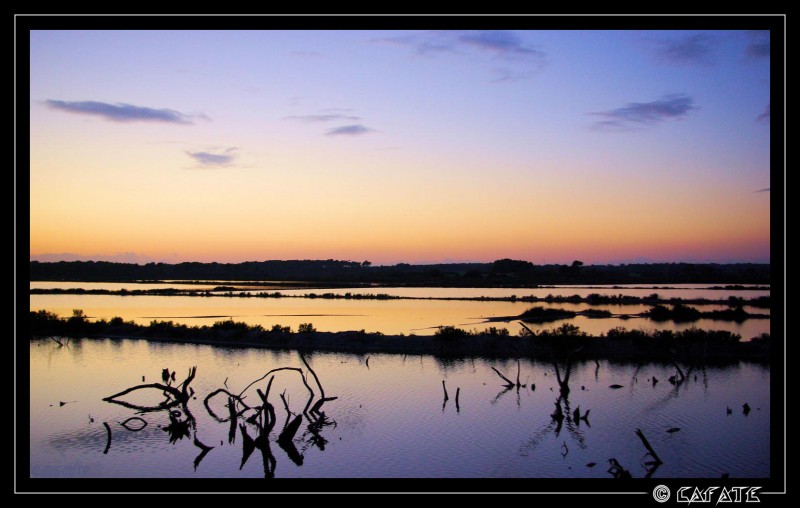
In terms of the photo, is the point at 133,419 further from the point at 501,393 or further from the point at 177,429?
the point at 501,393

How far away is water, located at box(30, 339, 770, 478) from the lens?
10242mm

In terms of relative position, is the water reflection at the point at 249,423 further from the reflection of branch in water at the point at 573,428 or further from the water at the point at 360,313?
the water at the point at 360,313

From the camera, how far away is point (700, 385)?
54.0ft

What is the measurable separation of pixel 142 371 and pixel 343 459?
34.4 feet

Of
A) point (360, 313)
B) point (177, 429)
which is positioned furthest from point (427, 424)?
point (360, 313)

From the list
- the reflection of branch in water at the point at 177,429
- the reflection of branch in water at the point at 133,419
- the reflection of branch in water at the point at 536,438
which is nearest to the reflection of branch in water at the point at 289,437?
the reflection of branch in water at the point at 177,429

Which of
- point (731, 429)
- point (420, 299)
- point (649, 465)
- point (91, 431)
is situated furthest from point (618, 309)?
point (91, 431)

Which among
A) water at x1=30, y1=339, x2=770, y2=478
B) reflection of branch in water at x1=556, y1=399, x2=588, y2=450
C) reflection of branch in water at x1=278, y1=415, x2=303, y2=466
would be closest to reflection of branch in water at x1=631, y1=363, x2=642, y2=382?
water at x1=30, y1=339, x2=770, y2=478

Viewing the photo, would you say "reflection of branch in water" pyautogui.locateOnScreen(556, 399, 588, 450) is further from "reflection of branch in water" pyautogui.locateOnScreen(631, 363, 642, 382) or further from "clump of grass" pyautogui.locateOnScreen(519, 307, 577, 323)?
"clump of grass" pyautogui.locateOnScreen(519, 307, 577, 323)

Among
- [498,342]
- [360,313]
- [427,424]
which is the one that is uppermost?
[360,313]

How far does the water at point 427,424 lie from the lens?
403 inches

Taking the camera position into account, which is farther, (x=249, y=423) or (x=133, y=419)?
(x=133, y=419)

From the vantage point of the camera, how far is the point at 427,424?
12.8 m
